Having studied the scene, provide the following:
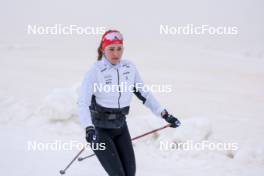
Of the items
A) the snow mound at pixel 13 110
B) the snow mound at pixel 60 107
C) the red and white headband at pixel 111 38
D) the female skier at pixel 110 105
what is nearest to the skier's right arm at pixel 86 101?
the female skier at pixel 110 105

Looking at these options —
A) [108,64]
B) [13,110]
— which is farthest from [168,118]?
[13,110]

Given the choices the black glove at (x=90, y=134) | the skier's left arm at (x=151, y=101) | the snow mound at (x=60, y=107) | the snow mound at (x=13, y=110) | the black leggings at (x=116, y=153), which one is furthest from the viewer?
the snow mound at (x=13, y=110)

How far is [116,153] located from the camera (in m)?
3.51

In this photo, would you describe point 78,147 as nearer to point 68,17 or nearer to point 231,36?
point 231,36

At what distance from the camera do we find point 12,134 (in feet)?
22.0

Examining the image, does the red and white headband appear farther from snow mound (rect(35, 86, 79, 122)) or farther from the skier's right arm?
snow mound (rect(35, 86, 79, 122))

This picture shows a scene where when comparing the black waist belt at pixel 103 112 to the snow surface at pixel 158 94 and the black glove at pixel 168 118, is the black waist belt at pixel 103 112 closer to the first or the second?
the black glove at pixel 168 118

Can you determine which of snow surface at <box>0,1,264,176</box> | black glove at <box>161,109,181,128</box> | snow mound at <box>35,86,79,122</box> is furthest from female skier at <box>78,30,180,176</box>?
snow mound at <box>35,86,79,122</box>

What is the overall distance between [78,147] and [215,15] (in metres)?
23.3

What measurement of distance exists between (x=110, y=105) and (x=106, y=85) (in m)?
0.17

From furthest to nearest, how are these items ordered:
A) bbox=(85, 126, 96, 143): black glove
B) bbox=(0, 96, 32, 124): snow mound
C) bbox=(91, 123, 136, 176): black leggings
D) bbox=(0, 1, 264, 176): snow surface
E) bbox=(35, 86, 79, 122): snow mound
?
1. bbox=(0, 96, 32, 124): snow mound
2. bbox=(35, 86, 79, 122): snow mound
3. bbox=(0, 1, 264, 176): snow surface
4. bbox=(91, 123, 136, 176): black leggings
5. bbox=(85, 126, 96, 143): black glove

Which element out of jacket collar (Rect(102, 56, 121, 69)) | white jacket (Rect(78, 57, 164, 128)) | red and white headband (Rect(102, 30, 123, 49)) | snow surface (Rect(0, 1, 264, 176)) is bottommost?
snow surface (Rect(0, 1, 264, 176))

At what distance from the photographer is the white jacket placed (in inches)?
132

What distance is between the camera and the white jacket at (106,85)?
11.0 feet
